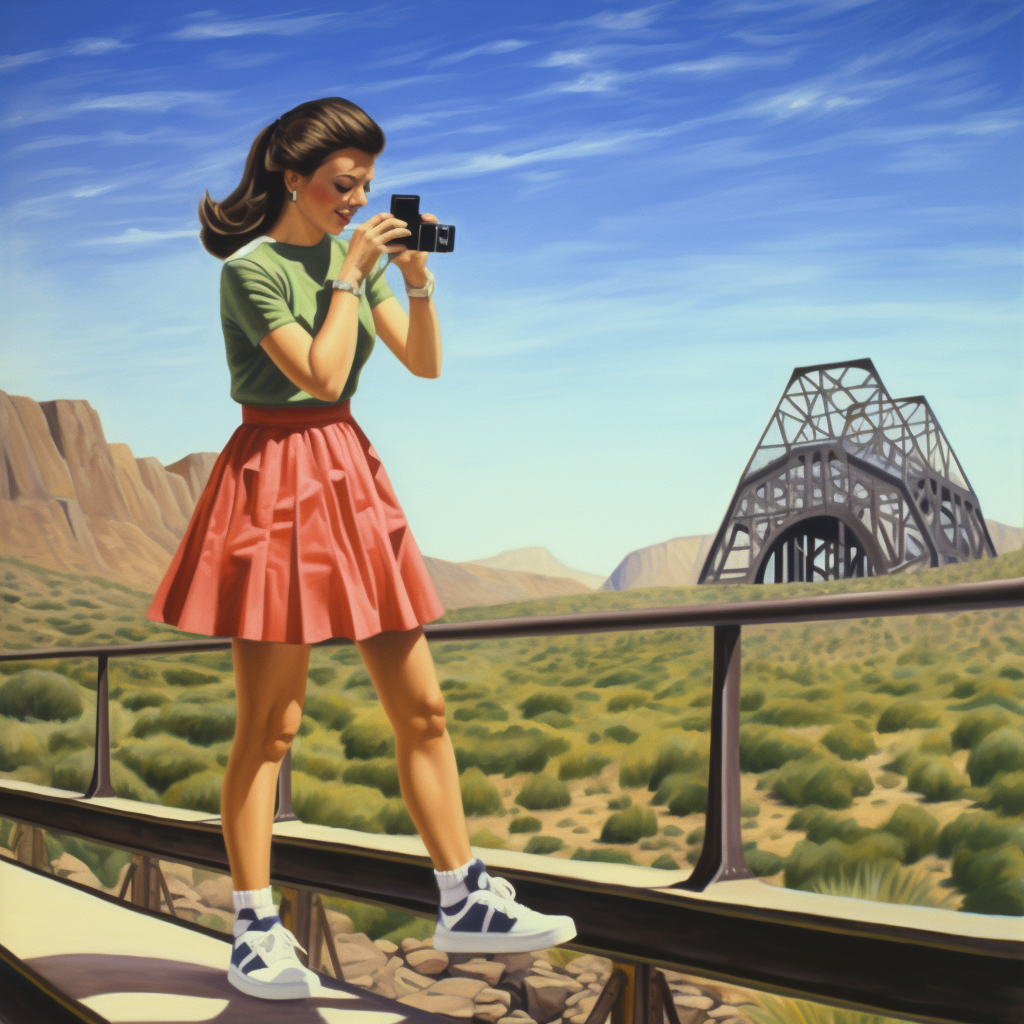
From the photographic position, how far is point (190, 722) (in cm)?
2867

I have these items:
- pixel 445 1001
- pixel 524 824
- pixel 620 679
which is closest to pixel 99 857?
pixel 445 1001

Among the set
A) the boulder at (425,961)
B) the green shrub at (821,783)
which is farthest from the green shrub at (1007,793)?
the boulder at (425,961)

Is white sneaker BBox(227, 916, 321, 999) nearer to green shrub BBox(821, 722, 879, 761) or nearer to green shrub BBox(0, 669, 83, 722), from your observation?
green shrub BBox(821, 722, 879, 761)

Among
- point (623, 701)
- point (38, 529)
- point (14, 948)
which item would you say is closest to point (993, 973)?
point (14, 948)

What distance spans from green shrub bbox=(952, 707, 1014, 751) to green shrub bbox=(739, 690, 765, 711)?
600 centimetres

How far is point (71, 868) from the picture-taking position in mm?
18344

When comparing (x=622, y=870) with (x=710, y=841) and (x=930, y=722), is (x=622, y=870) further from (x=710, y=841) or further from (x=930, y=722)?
(x=930, y=722)

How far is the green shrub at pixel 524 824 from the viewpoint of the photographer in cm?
2464

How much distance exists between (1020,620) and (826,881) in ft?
61.0

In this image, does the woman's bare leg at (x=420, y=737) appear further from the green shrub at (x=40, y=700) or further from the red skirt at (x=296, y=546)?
the green shrub at (x=40, y=700)

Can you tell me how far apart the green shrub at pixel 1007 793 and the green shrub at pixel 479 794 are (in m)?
11.1

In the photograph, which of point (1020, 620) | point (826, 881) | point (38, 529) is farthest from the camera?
point (38, 529)

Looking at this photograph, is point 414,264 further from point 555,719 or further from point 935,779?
point 555,719

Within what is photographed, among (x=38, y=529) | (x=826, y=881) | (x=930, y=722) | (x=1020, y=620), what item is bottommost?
(x=826, y=881)
